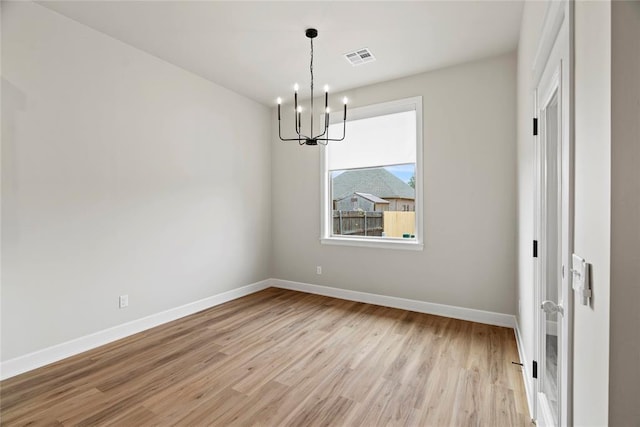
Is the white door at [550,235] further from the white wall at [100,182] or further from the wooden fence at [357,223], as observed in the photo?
the white wall at [100,182]

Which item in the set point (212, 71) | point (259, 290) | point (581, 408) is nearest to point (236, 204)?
point (259, 290)

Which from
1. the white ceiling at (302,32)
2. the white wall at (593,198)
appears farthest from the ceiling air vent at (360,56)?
the white wall at (593,198)

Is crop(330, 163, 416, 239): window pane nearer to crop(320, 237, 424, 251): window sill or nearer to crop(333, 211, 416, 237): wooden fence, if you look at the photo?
crop(333, 211, 416, 237): wooden fence

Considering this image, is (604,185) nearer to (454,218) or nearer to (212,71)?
(454,218)

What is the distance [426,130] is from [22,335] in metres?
4.40

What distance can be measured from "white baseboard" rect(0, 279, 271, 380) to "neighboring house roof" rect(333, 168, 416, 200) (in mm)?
2218

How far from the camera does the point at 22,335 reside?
8.30 feet

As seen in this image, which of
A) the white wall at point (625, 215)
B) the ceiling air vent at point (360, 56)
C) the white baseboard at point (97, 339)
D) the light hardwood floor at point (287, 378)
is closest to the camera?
the white wall at point (625, 215)

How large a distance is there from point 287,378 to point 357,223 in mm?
2508

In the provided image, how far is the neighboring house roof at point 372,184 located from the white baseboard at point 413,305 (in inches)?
52.8

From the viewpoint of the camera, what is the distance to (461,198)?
3650mm

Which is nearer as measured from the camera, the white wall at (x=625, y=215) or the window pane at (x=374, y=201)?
the white wall at (x=625, y=215)

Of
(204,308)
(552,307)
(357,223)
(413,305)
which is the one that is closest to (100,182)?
(204,308)

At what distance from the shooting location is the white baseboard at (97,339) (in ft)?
8.23
